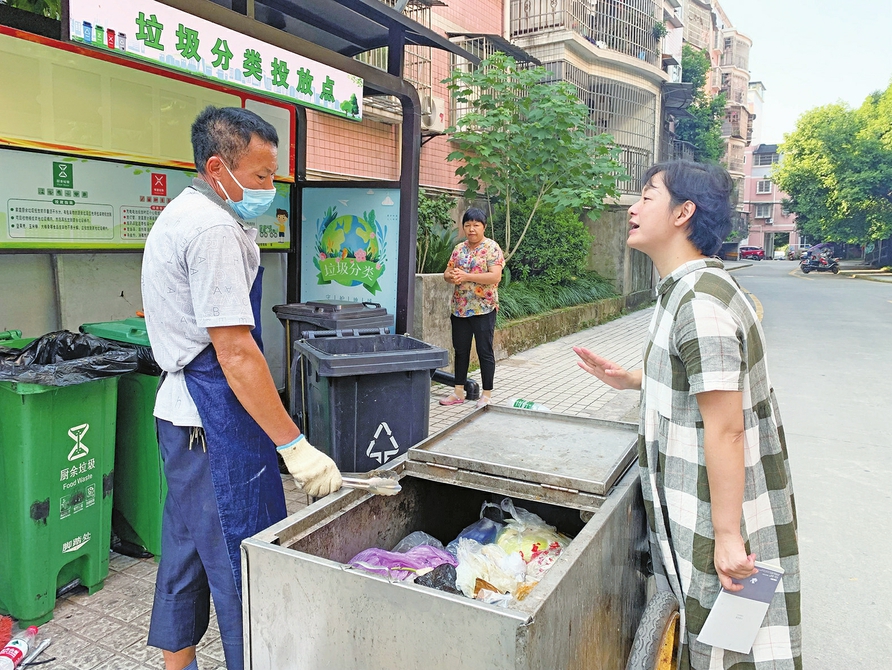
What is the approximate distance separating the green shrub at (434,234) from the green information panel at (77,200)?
364cm

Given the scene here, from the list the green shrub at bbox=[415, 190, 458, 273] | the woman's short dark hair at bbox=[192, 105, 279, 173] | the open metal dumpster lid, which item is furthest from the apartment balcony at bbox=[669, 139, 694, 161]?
the woman's short dark hair at bbox=[192, 105, 279, 173]

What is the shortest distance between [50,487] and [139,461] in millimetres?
526

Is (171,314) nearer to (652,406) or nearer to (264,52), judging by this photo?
(652,406)

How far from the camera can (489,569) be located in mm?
2143

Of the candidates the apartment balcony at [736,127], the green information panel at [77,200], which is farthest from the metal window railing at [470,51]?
the apartment balcony at [736,127]

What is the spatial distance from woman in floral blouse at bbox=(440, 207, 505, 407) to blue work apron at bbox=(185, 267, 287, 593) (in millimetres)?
4215

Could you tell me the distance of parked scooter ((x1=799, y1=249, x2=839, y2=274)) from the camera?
111 ft

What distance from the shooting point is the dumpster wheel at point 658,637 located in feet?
6.09

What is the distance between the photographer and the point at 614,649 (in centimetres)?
209

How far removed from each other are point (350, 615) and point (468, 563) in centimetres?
66

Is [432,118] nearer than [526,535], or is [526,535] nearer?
[526,535]

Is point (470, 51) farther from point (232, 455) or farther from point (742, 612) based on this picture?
point (742, 612)

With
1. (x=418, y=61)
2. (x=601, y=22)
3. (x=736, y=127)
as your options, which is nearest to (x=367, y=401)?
(x=418, y=61)

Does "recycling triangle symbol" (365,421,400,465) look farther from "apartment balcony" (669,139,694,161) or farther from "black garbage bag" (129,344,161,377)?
"apartment balcony" (669,139,694,161)
